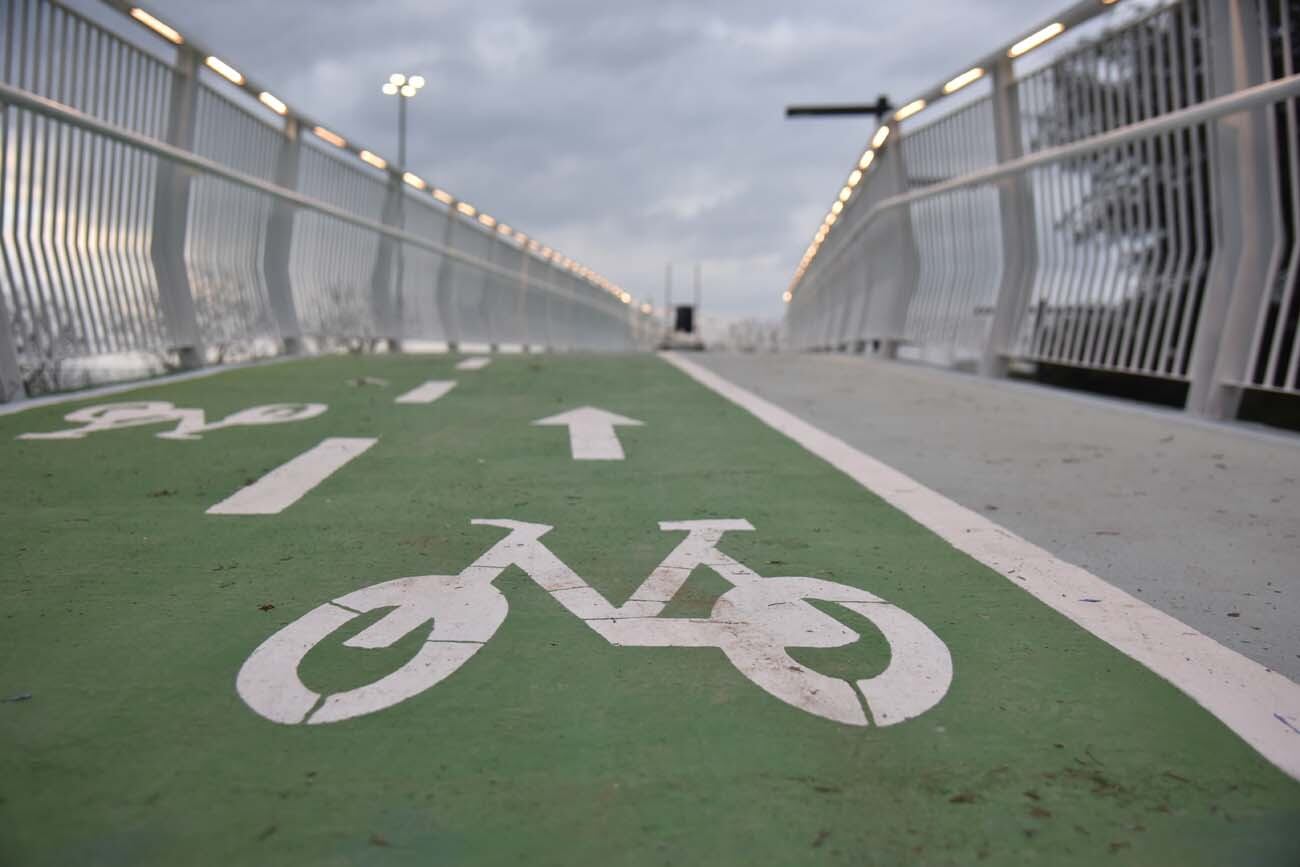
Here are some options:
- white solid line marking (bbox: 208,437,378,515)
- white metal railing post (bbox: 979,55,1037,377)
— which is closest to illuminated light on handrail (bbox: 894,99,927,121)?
white metal railing post (bbox: 979,55,1037,377)

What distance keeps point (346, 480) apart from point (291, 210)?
31.5 feet

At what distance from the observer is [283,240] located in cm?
1333

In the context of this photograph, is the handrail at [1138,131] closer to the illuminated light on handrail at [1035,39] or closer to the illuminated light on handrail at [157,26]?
the illuminated light on handrail at [1035,39]

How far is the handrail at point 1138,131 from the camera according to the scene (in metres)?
6.21

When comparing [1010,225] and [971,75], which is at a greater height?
[971,75]

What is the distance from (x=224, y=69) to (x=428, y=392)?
4.56 metres

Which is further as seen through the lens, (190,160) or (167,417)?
(190,160)

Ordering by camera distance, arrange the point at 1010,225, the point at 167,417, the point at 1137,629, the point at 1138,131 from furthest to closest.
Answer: the point at 1010,225 → the point at 1138,131 → the point at 167,417 → the point at 1137,629

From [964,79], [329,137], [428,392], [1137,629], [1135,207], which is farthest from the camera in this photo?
[329,137]

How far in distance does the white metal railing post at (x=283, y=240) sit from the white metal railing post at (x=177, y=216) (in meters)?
2.71

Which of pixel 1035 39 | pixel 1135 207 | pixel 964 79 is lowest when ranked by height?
pixel 1135 207

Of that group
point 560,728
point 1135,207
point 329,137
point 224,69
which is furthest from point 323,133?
point 560,728

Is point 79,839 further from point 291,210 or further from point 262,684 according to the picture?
point 291,210

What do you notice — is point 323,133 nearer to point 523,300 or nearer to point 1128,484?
point 1128,484
